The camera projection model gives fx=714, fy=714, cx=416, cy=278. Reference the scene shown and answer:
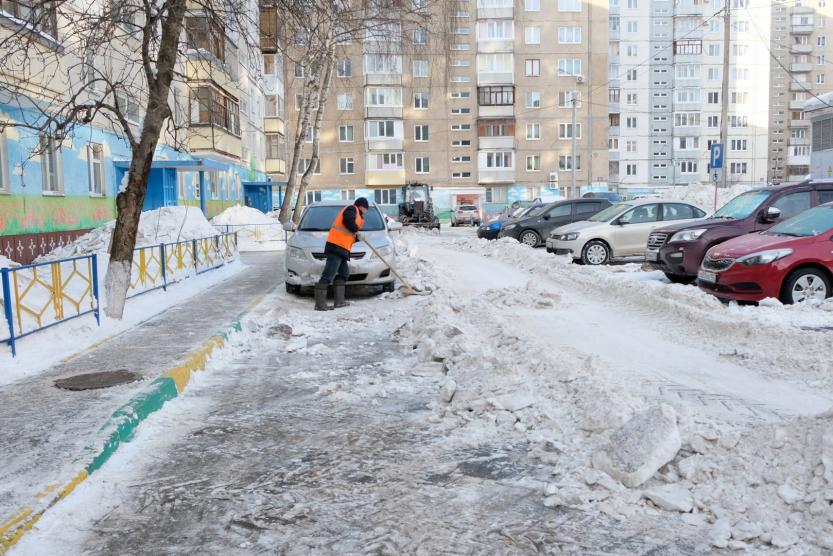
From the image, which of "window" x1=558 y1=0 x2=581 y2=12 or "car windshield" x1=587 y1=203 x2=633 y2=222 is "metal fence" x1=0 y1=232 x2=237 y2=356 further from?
"window" x1=558 y1=0 x2=581 y2=12

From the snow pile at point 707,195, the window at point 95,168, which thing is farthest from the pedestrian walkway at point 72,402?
the snow pile at point 707,195

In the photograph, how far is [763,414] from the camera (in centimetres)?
495

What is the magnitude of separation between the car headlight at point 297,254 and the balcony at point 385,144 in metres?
44.1

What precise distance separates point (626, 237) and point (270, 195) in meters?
34.3

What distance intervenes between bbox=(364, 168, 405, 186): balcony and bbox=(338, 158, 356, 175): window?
1255 millimetres

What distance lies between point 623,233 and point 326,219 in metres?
7.36

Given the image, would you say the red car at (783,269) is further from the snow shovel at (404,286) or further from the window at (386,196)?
the window at (386,196)

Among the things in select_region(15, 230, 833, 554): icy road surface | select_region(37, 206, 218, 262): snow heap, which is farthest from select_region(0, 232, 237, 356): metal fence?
select_region(37, 206, 218, 262): snow heap

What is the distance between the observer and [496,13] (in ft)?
183

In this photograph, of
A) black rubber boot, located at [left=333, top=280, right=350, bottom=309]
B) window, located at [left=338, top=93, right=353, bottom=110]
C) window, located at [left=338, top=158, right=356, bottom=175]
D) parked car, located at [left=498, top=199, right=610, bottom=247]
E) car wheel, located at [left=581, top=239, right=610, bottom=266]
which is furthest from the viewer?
window, located at [left=338, top=158, right=356, bottom=175]

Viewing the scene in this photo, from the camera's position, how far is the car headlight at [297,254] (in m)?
11.6

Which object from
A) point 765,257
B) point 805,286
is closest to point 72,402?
point 765,257

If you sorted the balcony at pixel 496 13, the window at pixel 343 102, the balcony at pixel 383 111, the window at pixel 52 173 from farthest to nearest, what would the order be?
the balcony at pixel 496 13 < the window at pixel 343 102 < the balcony at pixel 383 111 < the window at pixel 52 173

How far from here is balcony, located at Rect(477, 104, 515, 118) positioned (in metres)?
55.7
